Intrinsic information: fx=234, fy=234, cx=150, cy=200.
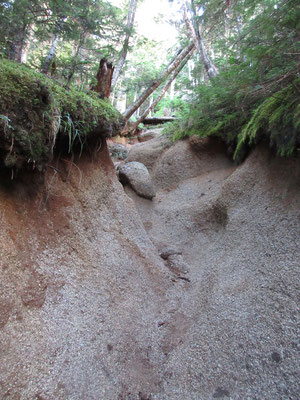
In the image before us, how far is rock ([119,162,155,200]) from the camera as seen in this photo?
329 inches

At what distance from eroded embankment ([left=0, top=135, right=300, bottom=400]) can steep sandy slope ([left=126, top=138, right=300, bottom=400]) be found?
0.02m

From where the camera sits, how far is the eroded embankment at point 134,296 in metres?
2.73

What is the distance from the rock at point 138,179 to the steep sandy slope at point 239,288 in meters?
1.47

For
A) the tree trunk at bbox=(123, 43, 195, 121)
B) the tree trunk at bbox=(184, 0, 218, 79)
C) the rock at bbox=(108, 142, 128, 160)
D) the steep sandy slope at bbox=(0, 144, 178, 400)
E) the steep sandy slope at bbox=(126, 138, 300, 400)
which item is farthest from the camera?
the rock at bbox=(108, 142, 128, 160)

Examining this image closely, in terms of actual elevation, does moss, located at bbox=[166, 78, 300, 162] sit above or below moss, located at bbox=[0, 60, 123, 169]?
above

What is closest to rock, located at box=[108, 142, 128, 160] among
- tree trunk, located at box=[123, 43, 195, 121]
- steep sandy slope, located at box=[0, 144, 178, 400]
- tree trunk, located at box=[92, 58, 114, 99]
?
tree trunk, located at box=[123, 43, 195, 121]

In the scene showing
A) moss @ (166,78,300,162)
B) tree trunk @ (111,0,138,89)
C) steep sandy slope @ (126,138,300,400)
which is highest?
tree trunk @ (111,0,138,89)

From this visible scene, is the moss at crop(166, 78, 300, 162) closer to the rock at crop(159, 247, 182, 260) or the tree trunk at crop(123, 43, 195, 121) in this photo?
the tree trunk at crop(123, 43, 195, 121)

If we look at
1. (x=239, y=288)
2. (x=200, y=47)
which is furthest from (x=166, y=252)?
(x=200, y=47)

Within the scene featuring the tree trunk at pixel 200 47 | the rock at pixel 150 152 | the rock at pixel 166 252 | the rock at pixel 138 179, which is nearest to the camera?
the rock at pixel 166 252

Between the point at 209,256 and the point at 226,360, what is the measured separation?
8.50 feet

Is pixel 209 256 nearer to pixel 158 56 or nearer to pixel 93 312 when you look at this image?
pixel 93 312

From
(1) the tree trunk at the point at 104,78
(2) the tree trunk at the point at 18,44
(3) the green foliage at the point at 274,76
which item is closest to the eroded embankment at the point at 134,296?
(3) the green foliage at the point at 274,76

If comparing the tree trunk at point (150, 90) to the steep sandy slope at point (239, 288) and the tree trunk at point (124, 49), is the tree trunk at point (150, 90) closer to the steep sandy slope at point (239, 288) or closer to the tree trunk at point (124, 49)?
the tree trunk at point (124, 49)
